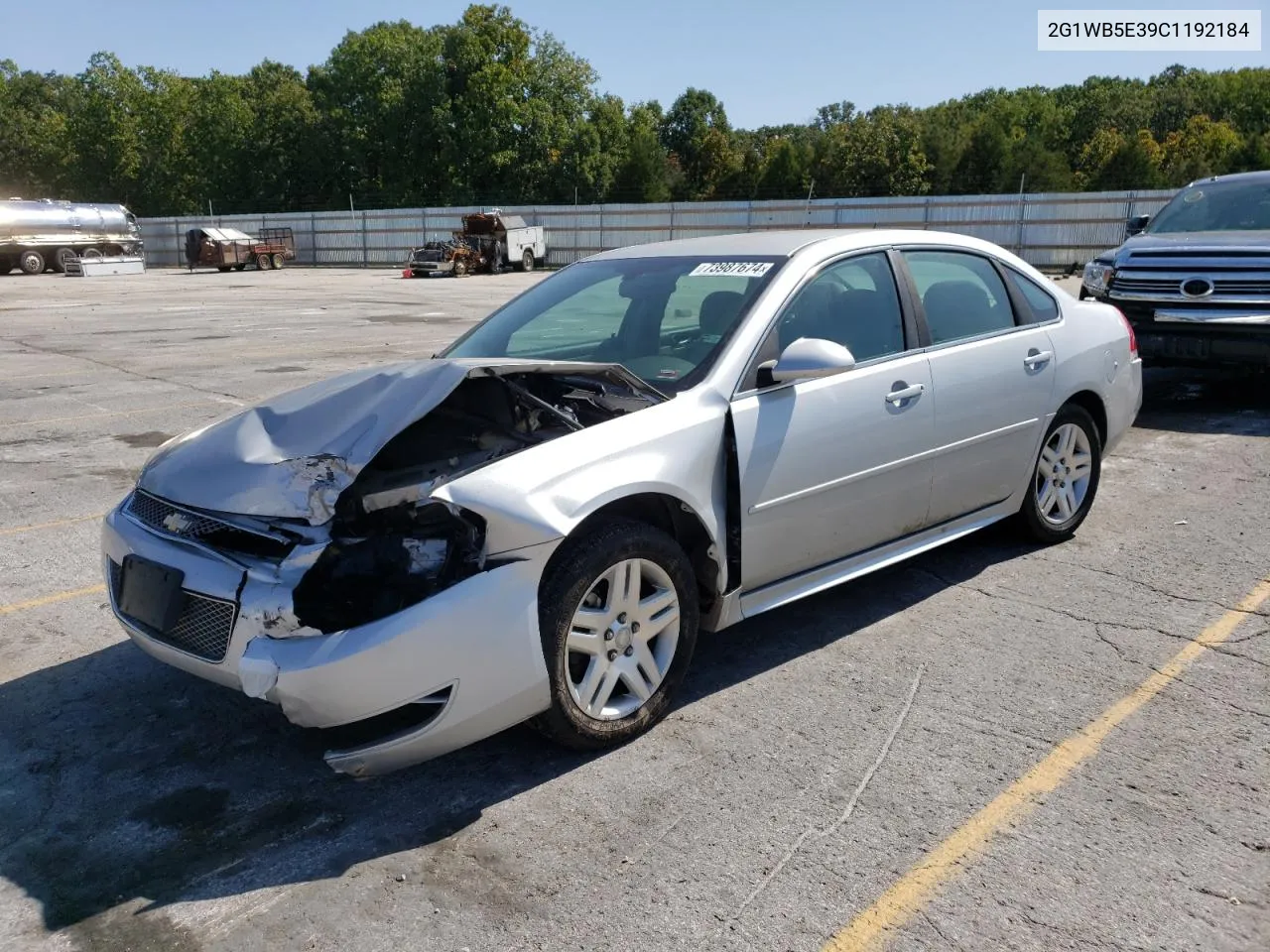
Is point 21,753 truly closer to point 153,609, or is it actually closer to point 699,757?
point 153,609

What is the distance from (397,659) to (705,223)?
113ft

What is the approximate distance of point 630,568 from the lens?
10.6 feet

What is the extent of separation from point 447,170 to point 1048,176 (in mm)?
34873

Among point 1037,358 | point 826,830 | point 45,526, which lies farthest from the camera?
point 45,526

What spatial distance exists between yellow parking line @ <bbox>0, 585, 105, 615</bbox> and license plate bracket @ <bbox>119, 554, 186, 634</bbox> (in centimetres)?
162

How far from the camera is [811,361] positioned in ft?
11.8

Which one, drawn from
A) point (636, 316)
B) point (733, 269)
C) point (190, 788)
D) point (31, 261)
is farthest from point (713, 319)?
point (31, 261)

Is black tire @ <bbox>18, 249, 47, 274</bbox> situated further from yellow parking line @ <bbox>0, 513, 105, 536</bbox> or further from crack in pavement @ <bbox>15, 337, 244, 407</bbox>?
yellow parking line @ <bbox>0, 513, 105, 536</bbox>

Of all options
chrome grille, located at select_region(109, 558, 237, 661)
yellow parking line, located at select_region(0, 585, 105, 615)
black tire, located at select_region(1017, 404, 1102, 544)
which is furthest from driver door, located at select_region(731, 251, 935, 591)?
yellow parking line, located at select_region(0, 585, 105, 615)

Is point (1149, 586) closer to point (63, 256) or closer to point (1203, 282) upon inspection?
point (1203, 282)

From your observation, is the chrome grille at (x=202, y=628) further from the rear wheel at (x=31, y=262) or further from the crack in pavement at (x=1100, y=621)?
the rear wheel at (x=31, y=262)

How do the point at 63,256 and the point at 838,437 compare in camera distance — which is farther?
the point at 63,256

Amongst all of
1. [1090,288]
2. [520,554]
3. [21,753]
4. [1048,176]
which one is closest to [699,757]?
[520,554]

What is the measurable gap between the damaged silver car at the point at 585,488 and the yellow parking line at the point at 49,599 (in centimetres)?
147
